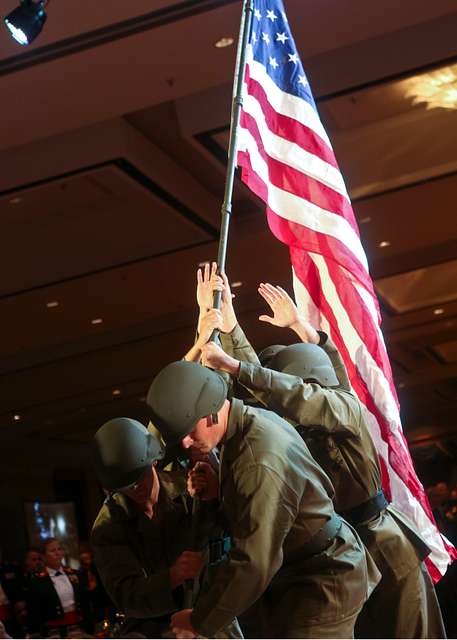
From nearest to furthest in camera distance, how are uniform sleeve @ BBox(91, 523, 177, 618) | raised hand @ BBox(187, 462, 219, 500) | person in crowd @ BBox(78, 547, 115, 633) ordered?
raised hand @ BBox(187, 462, 219, 500)
uniform sleeve @ BBox(91, 523, 177, 618)
person in crowd @ BBox(78, 547, 115, 633)

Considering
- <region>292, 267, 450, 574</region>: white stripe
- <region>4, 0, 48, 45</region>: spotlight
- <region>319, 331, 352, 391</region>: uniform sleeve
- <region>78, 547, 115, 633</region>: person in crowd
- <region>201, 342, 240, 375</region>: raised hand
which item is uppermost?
<region>4, 0, 48, 45</region>: spotlight

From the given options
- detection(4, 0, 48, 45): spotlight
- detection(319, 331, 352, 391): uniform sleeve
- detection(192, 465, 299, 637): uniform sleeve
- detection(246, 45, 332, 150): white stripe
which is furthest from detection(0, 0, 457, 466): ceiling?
detection(192, 465, 299, 637): uniform sleeve

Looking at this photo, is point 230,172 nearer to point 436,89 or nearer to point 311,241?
point 311,241

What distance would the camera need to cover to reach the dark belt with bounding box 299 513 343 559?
3.27 m

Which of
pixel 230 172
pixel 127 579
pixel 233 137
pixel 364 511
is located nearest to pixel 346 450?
pixel 364 511

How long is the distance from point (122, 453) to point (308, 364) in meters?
0.78

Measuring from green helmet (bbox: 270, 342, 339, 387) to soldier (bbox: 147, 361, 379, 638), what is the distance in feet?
2.23

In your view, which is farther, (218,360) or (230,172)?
(230,172)

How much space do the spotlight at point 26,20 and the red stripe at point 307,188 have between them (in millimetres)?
2329

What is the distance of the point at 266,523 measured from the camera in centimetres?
300

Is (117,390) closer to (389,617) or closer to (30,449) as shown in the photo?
(30,449)

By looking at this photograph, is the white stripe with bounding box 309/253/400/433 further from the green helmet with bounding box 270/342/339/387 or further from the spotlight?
the spotlight

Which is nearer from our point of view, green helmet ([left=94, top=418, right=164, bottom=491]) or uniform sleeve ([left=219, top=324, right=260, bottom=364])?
green helmet ([left=94, top=418, right=164, bottom=491])

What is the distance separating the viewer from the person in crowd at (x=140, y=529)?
374cm
